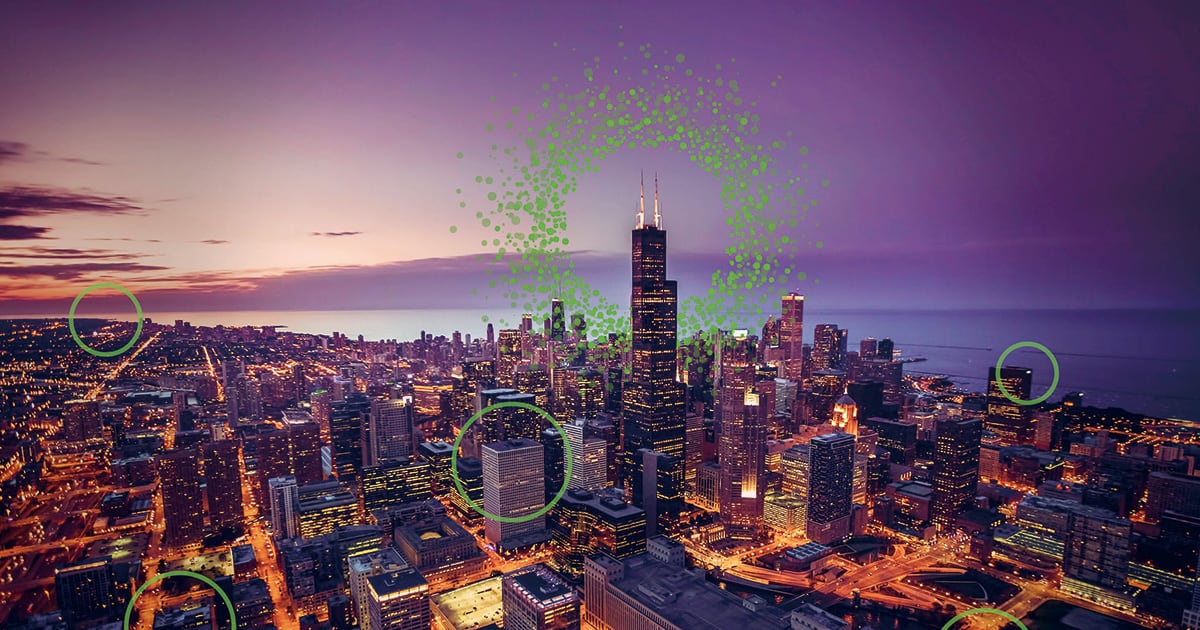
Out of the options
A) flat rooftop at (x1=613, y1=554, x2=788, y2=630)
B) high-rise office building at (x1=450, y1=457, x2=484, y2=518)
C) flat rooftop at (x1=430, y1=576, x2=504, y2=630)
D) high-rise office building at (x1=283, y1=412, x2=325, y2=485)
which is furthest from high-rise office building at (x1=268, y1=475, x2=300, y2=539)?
flat rooftop at (x1=613, y1=554, x2=788, y2=630)

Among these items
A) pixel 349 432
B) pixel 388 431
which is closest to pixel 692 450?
pixel 388 431

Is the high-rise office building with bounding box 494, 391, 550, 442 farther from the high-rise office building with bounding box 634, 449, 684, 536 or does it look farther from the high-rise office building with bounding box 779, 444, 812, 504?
the high-rise office building with bounding box 779, 444, 812, 504

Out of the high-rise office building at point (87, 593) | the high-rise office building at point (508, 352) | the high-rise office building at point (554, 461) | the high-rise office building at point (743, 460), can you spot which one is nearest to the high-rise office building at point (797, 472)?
the high-rise office building at point (743, 460)

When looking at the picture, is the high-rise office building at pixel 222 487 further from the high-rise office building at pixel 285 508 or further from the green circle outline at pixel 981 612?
the green circle outline at pixel 981 612

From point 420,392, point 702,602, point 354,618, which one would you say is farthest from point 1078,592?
point 420,392

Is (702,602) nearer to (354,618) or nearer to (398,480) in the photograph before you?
(354,618)

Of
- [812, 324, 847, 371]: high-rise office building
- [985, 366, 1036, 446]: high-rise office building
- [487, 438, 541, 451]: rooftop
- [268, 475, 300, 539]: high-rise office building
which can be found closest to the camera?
[268, 475, 300, 539]: high-rise office building
